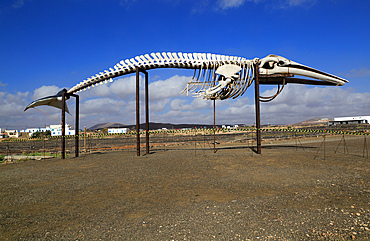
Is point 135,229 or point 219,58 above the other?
point 219,58

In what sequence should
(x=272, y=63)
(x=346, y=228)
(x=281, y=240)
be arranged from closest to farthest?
1. (x=281, y=240)
2. (x=346, y=228)
3. (x=272, y=63)

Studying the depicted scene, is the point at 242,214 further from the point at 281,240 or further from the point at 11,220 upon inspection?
the point at 11,220

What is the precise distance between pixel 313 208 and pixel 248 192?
1.83 metres

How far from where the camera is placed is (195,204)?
5.72 metres

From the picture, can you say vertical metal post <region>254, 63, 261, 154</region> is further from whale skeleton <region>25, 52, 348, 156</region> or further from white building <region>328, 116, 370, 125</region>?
white building <region>328, 116, 370, 125</region>

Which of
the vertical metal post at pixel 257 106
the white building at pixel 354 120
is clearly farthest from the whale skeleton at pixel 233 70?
the white building at pixel 354 120

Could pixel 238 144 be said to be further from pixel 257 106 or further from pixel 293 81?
pixel 257 106

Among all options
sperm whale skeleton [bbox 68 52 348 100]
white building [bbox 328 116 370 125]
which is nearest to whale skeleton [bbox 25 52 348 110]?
sperm whale skeleton [bbox 68 52 348 100]

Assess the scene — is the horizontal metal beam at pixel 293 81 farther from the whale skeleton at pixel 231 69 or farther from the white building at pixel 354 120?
the white building at pixel 354 120

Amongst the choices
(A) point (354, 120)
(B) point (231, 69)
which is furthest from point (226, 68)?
(A) point (354, 120)

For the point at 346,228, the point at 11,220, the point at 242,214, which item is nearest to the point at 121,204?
the point at 11,220

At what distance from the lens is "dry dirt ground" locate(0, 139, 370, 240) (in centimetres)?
427

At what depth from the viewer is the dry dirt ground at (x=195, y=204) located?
168 inches

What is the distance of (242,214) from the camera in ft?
16.2
